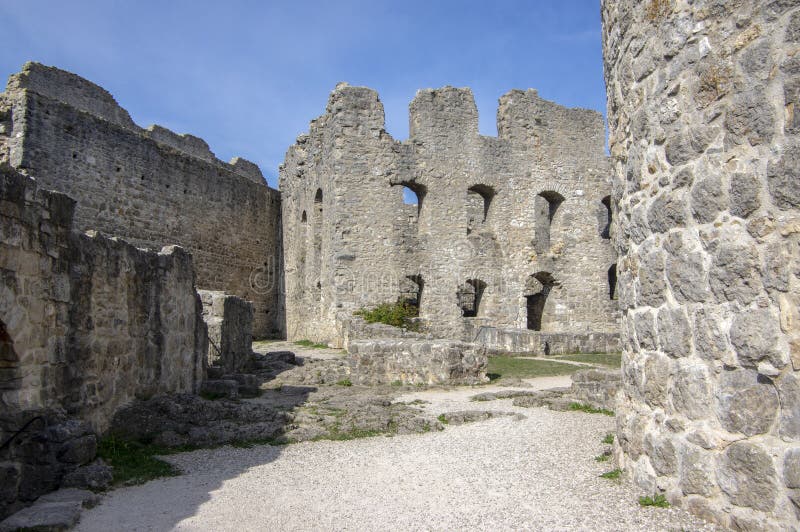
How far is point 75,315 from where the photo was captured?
571 cm

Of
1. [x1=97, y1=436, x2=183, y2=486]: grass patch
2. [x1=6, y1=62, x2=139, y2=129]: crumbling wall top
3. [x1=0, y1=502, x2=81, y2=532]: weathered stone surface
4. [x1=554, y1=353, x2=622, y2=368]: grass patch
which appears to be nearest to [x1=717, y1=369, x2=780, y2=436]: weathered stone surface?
[x1=0, y1=502, x2=81, y2=532]: weathered stone surface

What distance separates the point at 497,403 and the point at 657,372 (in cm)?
505

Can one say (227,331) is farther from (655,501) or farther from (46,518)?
(655,501)

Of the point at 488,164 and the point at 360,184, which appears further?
the point at 488,164

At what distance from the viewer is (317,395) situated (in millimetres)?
9758

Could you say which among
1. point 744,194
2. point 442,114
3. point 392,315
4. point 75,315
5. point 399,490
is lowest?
point 399,490

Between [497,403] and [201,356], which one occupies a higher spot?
[201,356]

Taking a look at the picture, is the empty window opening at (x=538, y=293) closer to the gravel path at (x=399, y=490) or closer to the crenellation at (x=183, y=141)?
the crenellation at (x=183, y=141)

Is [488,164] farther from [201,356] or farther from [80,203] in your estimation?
[201,356]

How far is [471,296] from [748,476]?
66.7 feet

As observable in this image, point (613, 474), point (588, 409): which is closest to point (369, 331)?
point (588, 409)

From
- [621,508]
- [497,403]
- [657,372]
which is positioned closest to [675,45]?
[657,372]

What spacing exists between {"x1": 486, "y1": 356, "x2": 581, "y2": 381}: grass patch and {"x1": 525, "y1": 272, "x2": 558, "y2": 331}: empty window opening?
695 cm

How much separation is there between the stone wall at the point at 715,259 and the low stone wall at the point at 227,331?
8.43 metres
